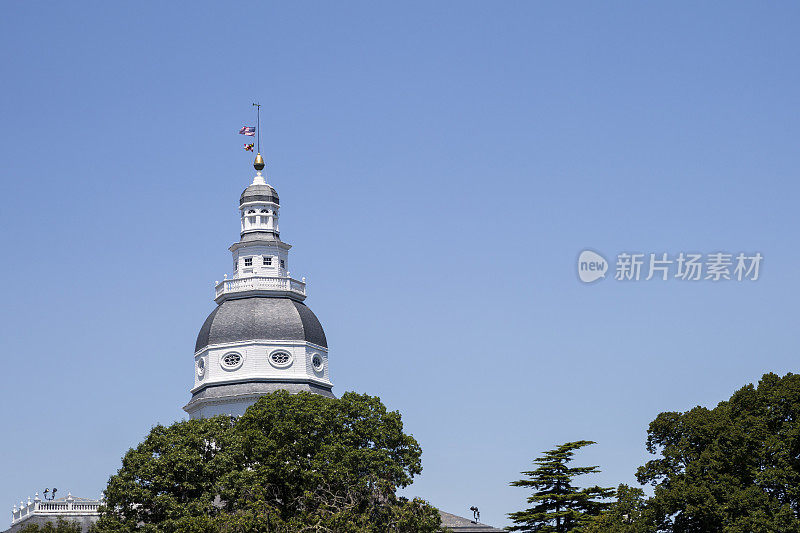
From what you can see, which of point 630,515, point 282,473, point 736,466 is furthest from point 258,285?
point 736,466

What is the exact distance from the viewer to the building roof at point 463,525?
9175 centimetres

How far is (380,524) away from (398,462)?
17.2 ft

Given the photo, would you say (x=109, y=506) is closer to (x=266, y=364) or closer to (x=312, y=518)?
(x=312, y=518)

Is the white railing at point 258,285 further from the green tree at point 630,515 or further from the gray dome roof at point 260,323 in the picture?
the green tree at point 630,515

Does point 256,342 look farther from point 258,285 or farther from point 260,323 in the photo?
point 258,285

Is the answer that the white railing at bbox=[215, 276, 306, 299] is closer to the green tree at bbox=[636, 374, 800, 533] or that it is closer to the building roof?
the building roof

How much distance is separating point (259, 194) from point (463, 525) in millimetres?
35774

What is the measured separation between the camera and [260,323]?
4210 inches

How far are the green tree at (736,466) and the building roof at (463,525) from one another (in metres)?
25.6

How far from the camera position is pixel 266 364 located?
105875 mm

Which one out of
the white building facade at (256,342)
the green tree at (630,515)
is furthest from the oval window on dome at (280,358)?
the green tree at (630,515)

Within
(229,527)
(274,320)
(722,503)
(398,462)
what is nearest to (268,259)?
(274,320)

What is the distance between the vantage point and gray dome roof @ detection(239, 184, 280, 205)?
11544cm

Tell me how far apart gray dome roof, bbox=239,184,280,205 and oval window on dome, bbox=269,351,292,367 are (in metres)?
15.0
